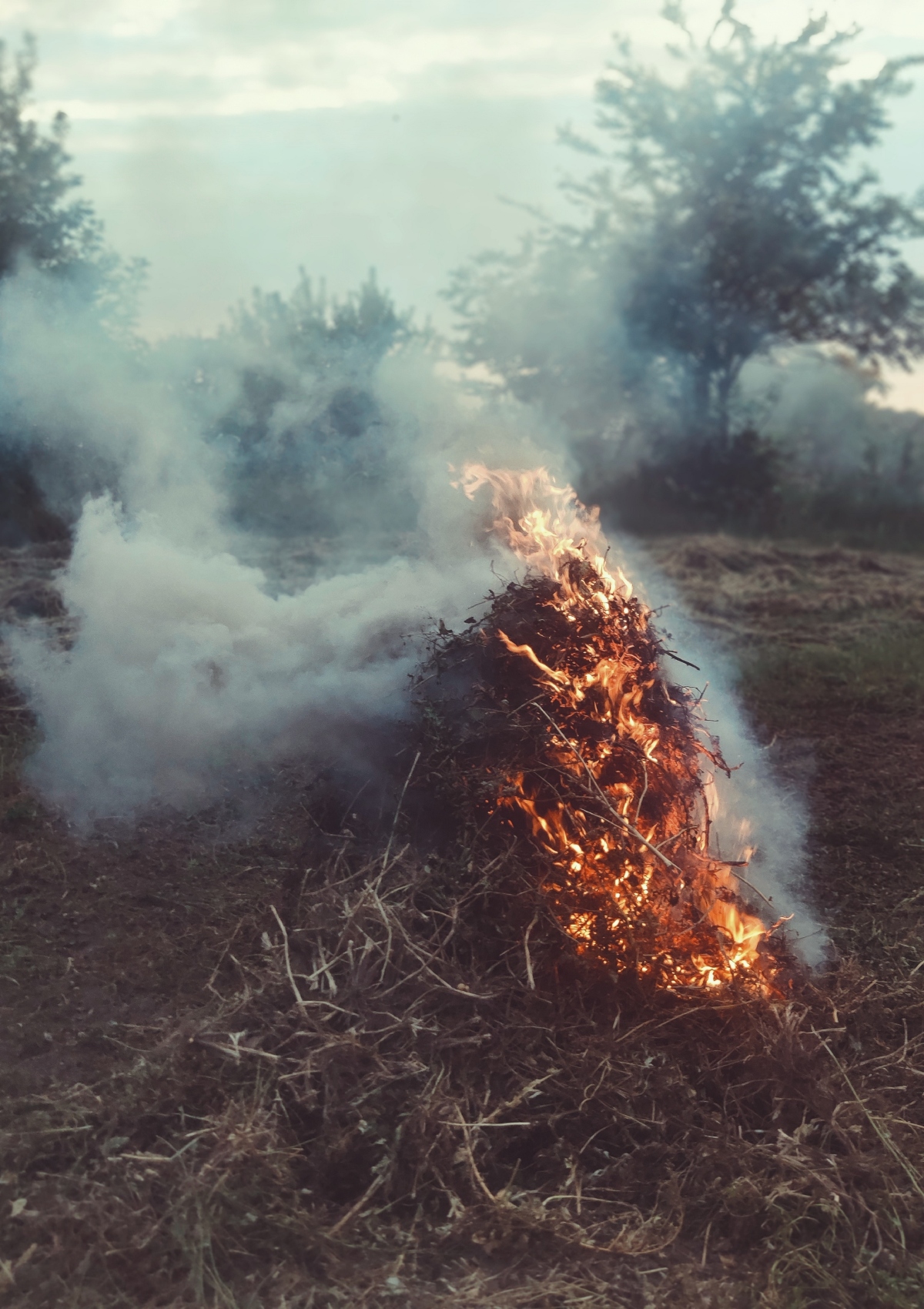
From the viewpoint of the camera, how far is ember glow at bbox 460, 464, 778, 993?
377cm

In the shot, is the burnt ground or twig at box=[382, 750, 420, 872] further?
→ twig at box=[382, 750, 420, 872]

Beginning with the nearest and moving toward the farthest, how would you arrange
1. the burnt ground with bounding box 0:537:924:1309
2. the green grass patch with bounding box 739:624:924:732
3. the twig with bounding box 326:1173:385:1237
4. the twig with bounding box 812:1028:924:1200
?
the burnt ground with bounding box 0:537:924:1309 < the twig with bounding box 326:1173:385:1237 < the twig with bounding box 812:1028:924:1200 < the green grass patch with bounding box 739:624:924:732

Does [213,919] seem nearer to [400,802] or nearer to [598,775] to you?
[400,802]

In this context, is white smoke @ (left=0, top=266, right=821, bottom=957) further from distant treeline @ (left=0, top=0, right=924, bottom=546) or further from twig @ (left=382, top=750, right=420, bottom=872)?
distant treeline @ (left=0, top=0, right=924, bottom=546)

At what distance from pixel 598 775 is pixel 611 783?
62 mm

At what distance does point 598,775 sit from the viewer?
4012mm

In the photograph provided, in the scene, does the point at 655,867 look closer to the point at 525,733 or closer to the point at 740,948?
the point at 740,948

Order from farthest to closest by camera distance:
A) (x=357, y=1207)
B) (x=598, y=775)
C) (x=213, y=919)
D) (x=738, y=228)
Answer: (x=738, y=228) → (x=213, y=919) → (x=598, y=775) → (x=357, y=1207)

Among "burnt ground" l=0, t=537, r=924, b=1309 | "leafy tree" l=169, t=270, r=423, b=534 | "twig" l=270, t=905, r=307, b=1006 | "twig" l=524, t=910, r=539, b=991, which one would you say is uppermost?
"leafy tree" l=169, t=270, r=423, b=534

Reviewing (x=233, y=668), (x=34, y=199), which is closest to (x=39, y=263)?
(x=34, y=199)

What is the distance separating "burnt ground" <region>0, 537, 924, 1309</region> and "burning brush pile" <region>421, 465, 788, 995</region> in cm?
56

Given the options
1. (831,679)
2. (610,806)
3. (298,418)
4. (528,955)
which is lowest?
(831,679)

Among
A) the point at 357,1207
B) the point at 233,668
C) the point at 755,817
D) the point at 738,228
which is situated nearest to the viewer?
the point at 357,1207

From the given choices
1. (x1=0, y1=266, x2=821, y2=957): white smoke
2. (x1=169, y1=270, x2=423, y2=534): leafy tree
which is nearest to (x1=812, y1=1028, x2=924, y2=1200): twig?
(x1=0, y1=266, x2=821, y2=957): white smoke
